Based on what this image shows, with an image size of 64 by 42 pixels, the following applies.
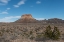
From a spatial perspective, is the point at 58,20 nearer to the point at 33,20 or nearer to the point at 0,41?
the point at 33,20

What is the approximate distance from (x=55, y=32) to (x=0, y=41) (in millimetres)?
7229

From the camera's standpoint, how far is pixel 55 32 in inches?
785

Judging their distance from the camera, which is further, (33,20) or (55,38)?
(33,20)

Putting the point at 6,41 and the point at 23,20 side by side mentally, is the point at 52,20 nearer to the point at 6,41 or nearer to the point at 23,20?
the point at 23,20

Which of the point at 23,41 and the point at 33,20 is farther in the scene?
the point at 33,20

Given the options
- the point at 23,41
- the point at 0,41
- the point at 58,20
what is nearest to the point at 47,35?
the point at 23,41

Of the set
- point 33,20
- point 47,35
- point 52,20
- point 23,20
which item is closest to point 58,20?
point 52,20

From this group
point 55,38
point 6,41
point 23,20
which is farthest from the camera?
point 23,20

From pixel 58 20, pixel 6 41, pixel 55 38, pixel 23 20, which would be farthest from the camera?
pixel 23 20

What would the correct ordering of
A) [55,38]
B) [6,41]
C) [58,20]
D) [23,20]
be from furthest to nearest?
[23,20] → [58,20] → [55,38] → [6,41]

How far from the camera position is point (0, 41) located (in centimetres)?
1577

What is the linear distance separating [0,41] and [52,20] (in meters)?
144

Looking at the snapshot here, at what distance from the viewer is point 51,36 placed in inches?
781

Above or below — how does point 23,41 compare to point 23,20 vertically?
below
